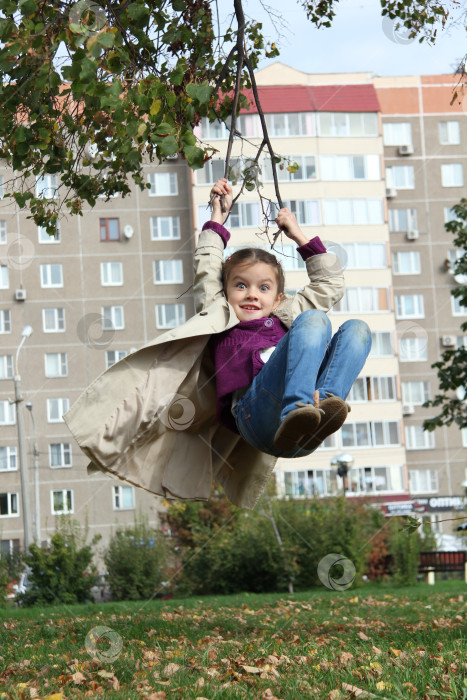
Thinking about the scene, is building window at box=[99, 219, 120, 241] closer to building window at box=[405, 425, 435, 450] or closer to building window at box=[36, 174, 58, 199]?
building window at box=[36, 174, 58, 199]

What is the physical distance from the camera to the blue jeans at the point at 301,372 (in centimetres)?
536

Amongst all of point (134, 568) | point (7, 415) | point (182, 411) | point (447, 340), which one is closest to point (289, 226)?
point (182, 411)

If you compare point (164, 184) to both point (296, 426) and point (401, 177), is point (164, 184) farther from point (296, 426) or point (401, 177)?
point (296, 426)

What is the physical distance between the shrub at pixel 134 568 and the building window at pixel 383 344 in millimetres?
26743

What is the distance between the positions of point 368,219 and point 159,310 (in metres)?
11.3

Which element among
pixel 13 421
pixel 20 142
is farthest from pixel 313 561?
pixel 13 421

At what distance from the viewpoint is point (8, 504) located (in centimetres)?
5050

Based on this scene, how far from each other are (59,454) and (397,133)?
82.0 feet

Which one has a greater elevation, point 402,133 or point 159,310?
point 402,133

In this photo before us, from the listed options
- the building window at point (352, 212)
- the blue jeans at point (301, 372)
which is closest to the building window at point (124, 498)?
the building window at point (352, 212)

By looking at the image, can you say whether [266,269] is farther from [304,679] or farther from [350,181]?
[350,181]

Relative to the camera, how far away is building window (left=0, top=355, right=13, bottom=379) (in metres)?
49.7

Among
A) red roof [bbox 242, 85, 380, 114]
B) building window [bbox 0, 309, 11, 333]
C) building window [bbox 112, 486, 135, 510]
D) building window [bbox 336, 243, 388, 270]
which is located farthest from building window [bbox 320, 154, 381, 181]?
building window [bbox 112, 486, 135, 510]

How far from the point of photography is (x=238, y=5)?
26.2ft
